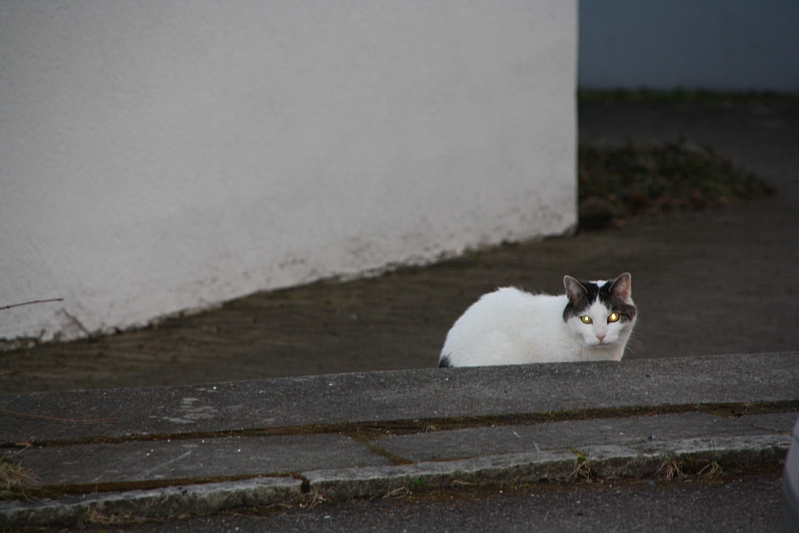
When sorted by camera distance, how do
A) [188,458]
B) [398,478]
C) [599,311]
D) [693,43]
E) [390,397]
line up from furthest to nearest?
[693,43], [599,311], [390,397], [188,458], [398,478]

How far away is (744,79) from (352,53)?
11.9 meters

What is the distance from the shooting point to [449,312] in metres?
6.47

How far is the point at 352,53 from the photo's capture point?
23.2 feet

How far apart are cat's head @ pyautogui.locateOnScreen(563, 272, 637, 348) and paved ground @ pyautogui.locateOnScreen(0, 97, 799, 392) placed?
1.07m

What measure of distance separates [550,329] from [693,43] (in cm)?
1369

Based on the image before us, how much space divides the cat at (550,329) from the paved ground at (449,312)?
109 cm

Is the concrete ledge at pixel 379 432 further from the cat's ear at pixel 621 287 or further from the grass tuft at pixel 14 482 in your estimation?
the cat's ear at pixel 621 287

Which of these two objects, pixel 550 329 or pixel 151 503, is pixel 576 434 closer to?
pixel 550 329

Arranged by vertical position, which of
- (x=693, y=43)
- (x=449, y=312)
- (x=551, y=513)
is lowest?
(x=449, y=312)

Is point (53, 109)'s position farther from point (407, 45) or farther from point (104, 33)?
point (407, 45)

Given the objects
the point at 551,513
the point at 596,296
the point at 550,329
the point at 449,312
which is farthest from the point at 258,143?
the point at 551,513

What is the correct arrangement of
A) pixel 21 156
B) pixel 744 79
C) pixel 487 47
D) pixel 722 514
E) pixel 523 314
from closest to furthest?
pixel 722 514, pixel 523 314, pixel 21 156, pixel 487 47, pixel 744 79

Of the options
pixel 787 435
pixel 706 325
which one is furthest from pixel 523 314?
pixel 706 325

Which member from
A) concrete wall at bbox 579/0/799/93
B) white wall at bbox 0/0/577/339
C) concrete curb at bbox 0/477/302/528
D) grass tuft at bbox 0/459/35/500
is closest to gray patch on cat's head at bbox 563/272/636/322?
concrete curb at bbox 0/477/302/528
